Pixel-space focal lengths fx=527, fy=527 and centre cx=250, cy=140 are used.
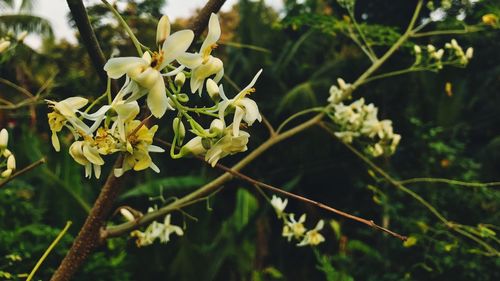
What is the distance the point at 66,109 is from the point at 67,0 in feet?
0.59

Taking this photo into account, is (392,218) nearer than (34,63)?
Yes

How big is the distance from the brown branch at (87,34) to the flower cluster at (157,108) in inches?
6.3

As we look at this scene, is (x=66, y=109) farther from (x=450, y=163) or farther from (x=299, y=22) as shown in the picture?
(x=450, y=163)

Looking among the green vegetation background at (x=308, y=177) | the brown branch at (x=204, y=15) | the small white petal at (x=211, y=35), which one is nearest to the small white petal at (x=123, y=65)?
the small white petal at (x=211, y=35)

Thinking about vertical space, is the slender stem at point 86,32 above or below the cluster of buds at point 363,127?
above

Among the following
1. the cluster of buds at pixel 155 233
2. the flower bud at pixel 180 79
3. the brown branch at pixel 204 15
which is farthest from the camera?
the cluster of buds at pixel 155 233

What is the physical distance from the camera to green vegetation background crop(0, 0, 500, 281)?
297 cm

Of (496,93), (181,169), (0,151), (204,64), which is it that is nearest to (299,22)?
(0,151)

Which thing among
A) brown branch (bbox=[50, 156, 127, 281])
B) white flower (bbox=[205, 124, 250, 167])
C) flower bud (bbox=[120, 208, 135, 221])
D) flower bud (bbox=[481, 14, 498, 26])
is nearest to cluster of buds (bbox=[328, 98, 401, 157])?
flower bud (bbox=[481, 14, 498, 26])

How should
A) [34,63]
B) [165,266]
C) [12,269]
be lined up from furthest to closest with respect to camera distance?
[34,63]
[165,266]
[12,269]

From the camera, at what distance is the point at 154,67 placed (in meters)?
0.63

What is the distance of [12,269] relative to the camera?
60.4 inches

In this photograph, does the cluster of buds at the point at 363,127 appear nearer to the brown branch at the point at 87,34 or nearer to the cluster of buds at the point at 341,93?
the cluster of buds at the point at 341,93

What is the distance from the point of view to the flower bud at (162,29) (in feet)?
2.16
